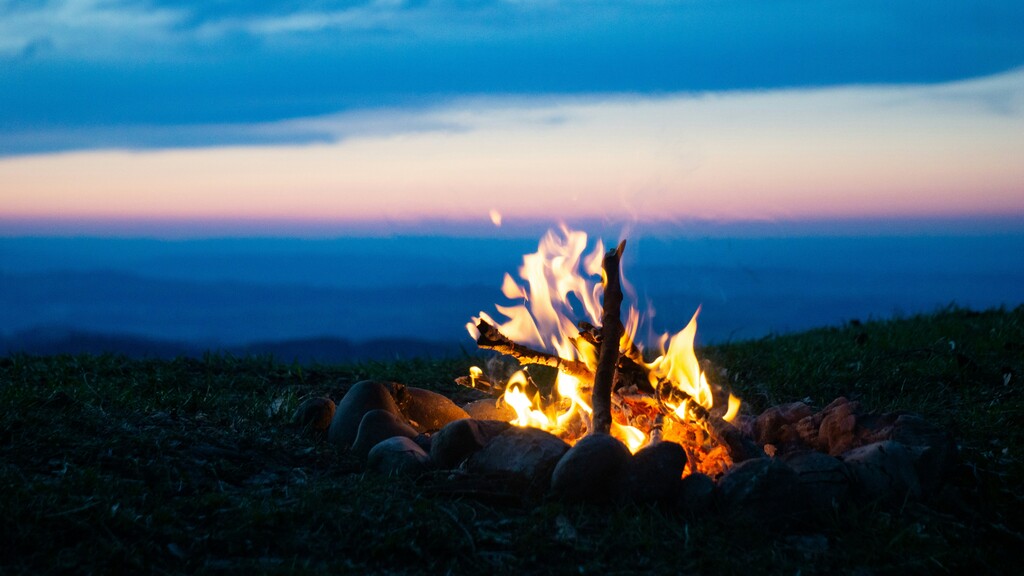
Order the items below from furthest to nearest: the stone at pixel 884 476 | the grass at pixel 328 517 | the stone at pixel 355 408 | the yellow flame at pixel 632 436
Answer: the stone at pixel 355 408 → the yellow flame at pixel 632 436 → the stone at pixel 884 476 → the grass at pixel 328 517

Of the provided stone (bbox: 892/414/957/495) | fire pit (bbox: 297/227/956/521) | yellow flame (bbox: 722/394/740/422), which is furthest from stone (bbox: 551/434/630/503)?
stone (bbox: 892/414/957/495)

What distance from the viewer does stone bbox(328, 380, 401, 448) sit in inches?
227

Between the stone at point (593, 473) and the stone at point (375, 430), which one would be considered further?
the stone at point (375, 430)

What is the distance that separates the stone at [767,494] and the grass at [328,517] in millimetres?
85

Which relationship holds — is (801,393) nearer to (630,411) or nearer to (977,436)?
(977,436)

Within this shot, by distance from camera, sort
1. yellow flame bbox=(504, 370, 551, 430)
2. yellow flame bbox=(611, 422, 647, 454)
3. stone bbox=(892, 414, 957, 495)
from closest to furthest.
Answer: stone bbox=(892, 414, 957, 495) < yellow flame bbox=(611, 422, 647, 454) < yellow flame bbox=(504, 370, 551, 430)

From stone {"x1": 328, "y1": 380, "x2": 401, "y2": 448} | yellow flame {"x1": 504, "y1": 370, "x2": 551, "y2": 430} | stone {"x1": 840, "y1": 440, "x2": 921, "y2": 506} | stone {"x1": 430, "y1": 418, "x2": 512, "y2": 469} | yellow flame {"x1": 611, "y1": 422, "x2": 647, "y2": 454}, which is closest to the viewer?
stone {"x1": 840, "y1": 440, "x2": 921, "y2": 506}

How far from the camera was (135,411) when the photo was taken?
19.3ft

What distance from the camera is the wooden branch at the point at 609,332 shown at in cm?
555

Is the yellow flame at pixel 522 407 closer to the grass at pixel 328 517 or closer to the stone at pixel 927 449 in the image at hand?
the grass at pixel 328 517

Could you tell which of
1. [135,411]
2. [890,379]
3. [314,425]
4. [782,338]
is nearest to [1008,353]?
[890,379]

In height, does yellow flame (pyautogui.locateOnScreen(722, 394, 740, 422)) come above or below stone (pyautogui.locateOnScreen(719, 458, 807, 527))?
above

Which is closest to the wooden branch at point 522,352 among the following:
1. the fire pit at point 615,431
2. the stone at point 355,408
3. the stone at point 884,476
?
the fire pit at point 615,431

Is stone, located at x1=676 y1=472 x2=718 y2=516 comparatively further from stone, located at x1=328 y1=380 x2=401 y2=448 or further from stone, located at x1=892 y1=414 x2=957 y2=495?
stone, located at x1=328 y1=380 x2=401 y2=448
